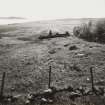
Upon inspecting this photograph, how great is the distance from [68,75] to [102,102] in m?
3.87

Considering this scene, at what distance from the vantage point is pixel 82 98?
29.9ft

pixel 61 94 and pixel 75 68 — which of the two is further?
pixel 75 68

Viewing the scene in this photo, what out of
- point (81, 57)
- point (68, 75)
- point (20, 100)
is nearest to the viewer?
point (20, 100)

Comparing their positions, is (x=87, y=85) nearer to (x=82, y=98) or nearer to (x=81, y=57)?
(x=82, y=98)

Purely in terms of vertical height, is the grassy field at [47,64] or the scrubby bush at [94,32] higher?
the scrubby bush at [94,32]

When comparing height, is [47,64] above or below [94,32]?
below

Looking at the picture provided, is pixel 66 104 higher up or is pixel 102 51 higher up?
pixel 102 51

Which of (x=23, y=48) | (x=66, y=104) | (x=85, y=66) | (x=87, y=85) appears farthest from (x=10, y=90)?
(x=23, y=48)

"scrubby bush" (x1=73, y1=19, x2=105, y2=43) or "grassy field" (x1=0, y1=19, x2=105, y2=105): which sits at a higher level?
"scrubby bush" (x1=73, y1=19, x2=105, y2=43)

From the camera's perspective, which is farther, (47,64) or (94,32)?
(94,32)

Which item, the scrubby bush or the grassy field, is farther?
the scrubby bush

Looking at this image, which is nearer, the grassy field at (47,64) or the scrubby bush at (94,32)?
the grassy field at (47,64)

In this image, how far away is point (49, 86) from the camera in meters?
10.6

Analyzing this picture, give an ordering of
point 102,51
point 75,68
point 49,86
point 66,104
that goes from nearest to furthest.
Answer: point 66,104, point 49,86, point 75,68, point 102,51
